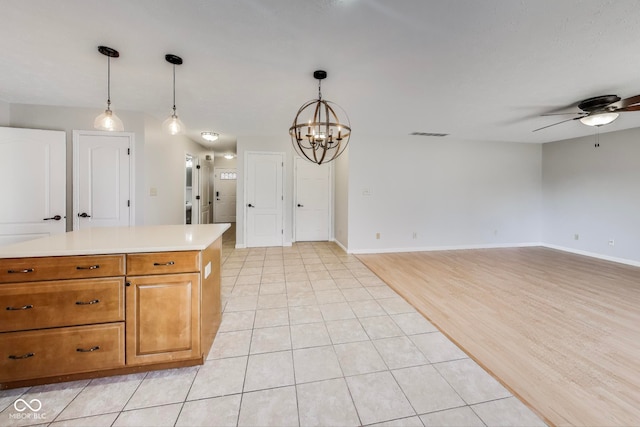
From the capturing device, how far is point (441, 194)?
5.37m

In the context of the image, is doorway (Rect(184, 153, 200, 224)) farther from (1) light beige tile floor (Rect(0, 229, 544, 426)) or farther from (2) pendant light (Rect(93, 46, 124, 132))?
(1) light beige tile floor (Rect(0, 229, 544, 426))

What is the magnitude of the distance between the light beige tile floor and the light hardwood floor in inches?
10.3

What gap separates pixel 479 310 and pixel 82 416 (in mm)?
3263

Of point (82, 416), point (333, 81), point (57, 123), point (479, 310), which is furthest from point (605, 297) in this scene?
point (57, 123)

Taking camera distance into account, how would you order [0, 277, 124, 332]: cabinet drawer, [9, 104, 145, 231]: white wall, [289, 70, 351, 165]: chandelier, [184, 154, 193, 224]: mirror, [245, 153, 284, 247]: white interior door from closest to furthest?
[0, 277, 124, 332]: cabinet drawer
[289, 70, 351, 165]: chandelier
[9, 104, 145, 231]: white wall
[245, 153, 284, 247]: white interior door
[184, 154, 193, 224]: mirror

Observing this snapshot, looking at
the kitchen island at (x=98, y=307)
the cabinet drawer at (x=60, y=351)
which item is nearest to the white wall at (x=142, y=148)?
the kitchen island at (x=98, y=307)

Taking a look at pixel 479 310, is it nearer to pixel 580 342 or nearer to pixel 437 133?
pixel 580 342

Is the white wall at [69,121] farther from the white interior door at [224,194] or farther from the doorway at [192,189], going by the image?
the white interior door at [224,194]

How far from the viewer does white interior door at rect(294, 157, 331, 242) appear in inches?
234

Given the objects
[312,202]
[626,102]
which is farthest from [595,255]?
[312,202]

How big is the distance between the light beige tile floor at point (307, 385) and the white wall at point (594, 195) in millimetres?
4955

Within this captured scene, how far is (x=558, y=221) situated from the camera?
5523mm

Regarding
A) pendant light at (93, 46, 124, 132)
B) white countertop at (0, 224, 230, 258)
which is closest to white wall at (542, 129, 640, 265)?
white countertop at (0, 224, 230, 258)

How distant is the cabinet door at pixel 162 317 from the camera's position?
1625mm
